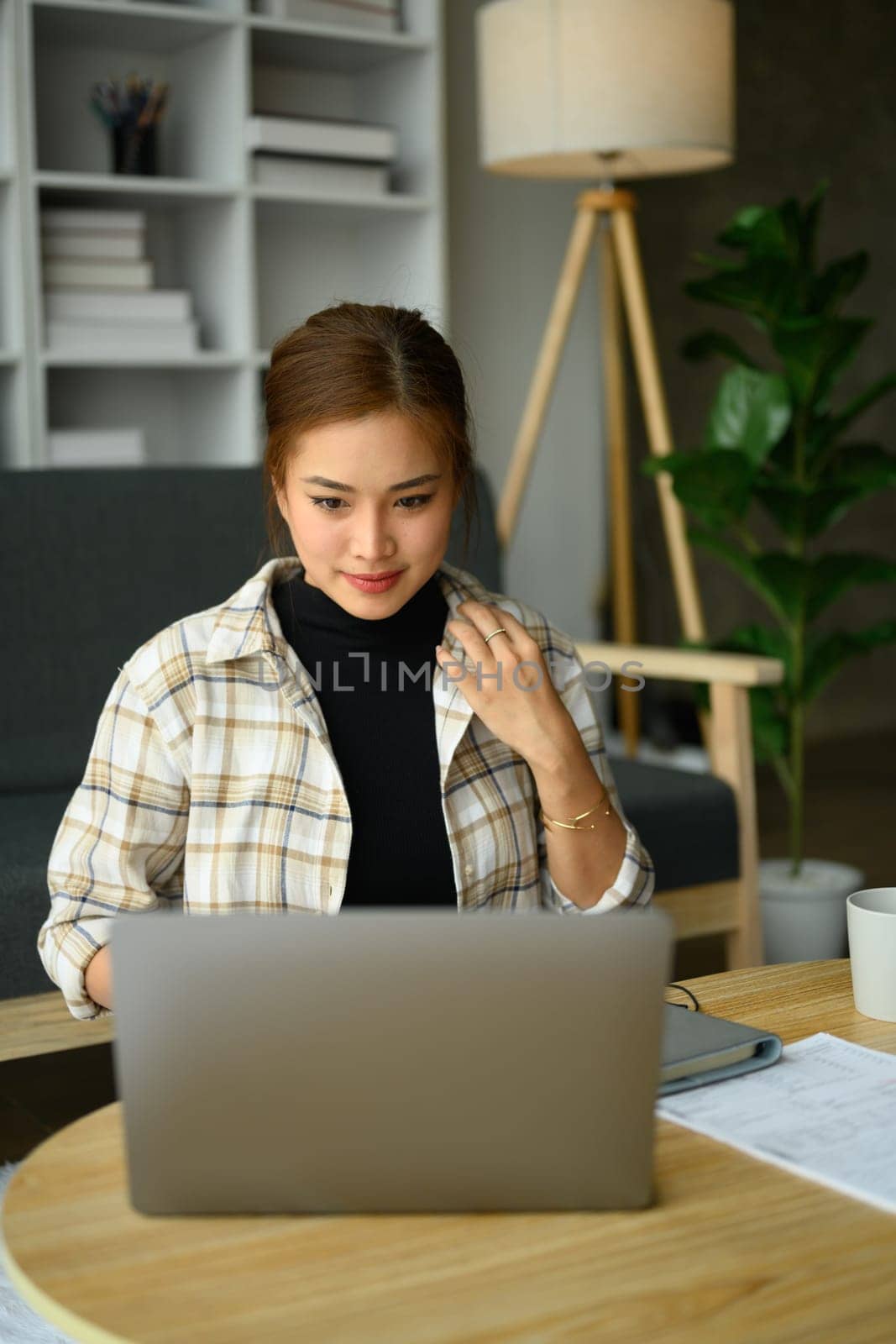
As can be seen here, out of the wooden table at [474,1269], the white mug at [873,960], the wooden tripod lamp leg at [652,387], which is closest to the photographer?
the wooden table at [474,1269]

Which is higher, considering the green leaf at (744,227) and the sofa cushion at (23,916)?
the green leaf at (744,227)

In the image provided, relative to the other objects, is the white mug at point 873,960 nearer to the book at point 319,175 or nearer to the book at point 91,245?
the book at point 91,245

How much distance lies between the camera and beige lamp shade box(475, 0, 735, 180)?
9.19 ft

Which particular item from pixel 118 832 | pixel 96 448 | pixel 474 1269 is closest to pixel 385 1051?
pixel 474 1269

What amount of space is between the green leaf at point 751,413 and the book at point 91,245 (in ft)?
4.03

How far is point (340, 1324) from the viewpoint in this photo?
2.45 feet

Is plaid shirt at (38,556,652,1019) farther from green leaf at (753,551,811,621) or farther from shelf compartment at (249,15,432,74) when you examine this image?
shelf compartment at (249,15,432,74)

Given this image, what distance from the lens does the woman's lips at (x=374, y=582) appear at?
133 cm

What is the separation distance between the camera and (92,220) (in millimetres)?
3100

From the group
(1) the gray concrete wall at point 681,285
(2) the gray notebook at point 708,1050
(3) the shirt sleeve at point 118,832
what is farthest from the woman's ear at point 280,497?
(1) the gray concrete wall at point 681,285

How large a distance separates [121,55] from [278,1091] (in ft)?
10.1

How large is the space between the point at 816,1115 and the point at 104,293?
8.36 feet

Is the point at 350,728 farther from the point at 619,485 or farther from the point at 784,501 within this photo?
the point at 619,485

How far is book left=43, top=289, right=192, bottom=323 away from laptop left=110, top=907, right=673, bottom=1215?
8.22 feet
